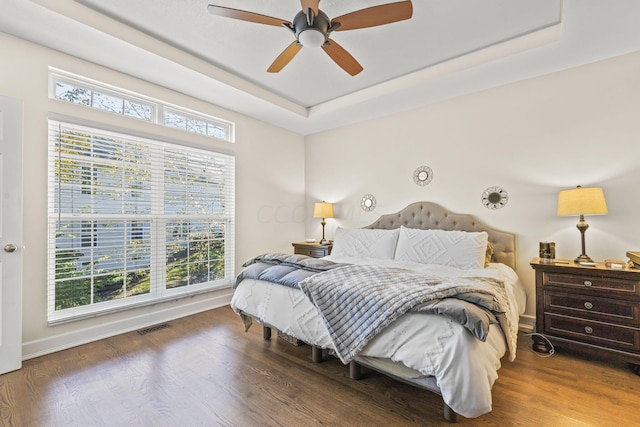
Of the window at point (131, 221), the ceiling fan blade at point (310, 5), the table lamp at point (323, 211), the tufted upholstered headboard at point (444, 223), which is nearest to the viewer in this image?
the ceiling fan blade at point (310, 5)

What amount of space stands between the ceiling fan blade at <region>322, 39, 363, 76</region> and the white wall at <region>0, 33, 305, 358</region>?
2125 mm

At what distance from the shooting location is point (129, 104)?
10.4ft

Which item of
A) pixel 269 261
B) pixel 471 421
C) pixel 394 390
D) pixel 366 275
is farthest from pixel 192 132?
pixel 471 421

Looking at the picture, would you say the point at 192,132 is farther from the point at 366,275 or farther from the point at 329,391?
the point at 329,391

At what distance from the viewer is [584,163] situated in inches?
112

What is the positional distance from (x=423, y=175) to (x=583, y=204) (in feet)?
5.57

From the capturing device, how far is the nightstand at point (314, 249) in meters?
4.32

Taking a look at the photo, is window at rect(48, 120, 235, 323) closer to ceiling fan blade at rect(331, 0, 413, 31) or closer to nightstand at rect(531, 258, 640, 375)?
ceiling fan blade at rect(331, 0, 413, 31)

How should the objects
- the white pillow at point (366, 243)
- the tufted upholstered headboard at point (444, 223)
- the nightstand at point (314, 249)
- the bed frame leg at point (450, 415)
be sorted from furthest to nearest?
the nightstand at point (314, 249) → the white pillow at point (366, 243) → the tufted upholstered headboard at point (444, 223) → the bed frame leg at point (450, 415)

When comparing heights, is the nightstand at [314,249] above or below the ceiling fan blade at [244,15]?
below

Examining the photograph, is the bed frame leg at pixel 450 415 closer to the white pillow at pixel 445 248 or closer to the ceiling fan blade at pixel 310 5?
the white pillow at pixel 445 248

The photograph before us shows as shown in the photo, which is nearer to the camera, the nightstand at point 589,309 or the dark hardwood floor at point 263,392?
the dark hardwood floor at point 263,392

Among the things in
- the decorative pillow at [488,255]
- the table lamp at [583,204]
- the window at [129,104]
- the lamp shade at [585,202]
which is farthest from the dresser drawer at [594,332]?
the window at [129,104]

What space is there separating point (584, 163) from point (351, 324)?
288 cm
